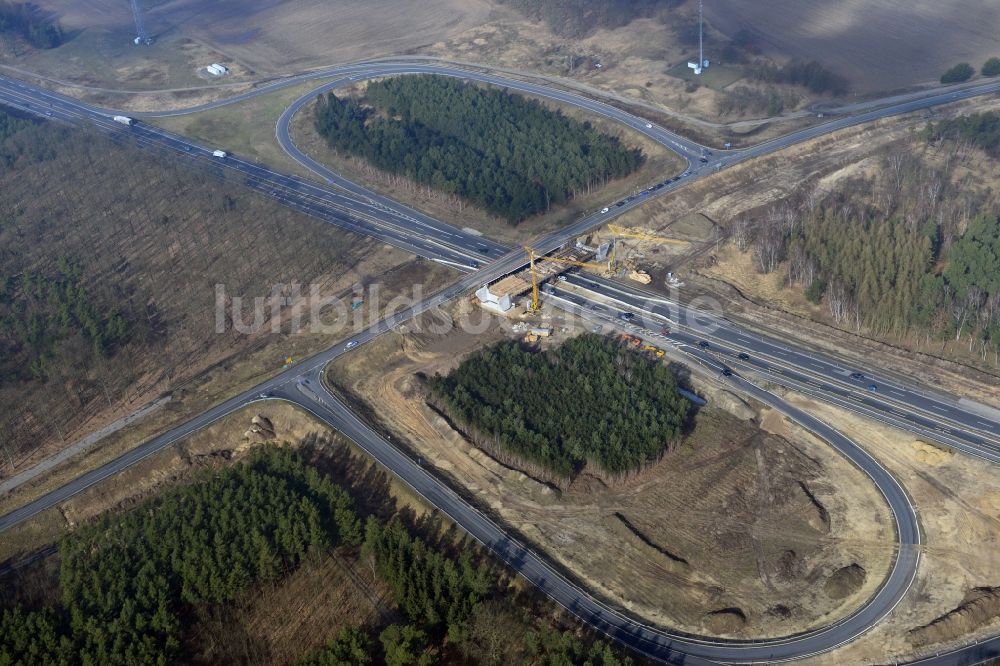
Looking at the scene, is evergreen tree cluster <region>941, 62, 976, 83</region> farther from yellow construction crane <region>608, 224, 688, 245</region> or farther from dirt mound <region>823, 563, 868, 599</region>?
dirt mound <region>823, 563, 868, 599</region>

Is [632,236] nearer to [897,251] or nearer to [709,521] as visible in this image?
[897,251]

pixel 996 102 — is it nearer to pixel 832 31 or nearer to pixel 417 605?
pixel 832 31

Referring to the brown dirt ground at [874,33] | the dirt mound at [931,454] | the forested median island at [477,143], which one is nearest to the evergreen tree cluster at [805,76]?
the brown dirt ground at [874,33]

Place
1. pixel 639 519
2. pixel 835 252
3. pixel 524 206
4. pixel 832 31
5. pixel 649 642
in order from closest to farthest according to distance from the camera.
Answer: pixel 649 642, pixel 639 519, pixel 835 252, pixel 524 206, pixel 832 31

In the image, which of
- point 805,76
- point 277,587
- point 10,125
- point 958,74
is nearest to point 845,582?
point 277,587

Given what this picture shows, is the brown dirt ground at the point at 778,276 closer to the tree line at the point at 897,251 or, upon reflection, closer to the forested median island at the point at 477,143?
the tree line at the point at 897,251

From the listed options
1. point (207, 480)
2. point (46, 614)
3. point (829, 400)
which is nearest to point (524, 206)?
point (829, 400)
